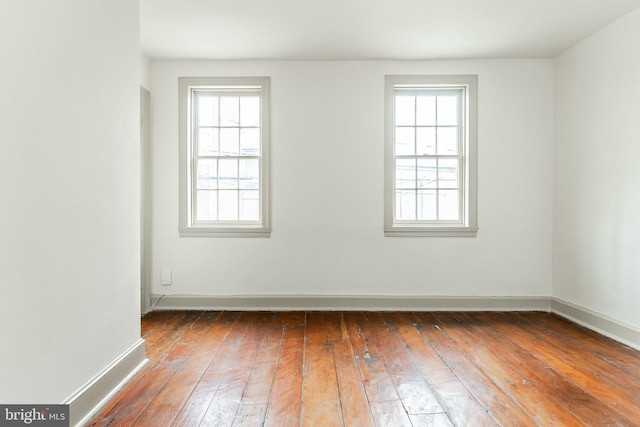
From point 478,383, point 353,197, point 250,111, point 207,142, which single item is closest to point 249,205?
point 207,142

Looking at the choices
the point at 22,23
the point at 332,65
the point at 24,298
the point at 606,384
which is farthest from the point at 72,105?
the point at 606,384

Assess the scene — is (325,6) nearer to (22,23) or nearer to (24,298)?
(22,23)

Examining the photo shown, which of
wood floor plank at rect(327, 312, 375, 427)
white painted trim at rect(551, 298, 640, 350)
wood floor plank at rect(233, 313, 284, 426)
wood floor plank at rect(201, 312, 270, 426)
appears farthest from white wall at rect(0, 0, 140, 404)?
white painted trim at rect(551, 298, 640, 350)

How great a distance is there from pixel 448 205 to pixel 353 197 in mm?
1071

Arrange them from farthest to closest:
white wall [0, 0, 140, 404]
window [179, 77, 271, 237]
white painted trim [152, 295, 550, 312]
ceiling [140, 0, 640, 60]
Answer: window [179, 77, 271, 237] < white painted trim [152, 295, 550, 312] < ceiling [140, 0, 640, 60] < white wall [0, 0, 140, 404]

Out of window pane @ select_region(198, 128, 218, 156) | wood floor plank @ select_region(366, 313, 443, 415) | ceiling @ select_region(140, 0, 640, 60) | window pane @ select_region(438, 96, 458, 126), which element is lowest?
wood floor plank @ select_region(366, 313, 443, 415)

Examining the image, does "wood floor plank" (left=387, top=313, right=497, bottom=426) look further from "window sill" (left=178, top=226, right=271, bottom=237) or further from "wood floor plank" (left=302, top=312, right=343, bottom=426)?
"window sill" (left=178, top=226, right=271, bottom=237)

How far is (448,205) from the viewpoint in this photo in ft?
14.2

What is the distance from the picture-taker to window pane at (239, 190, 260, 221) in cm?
430

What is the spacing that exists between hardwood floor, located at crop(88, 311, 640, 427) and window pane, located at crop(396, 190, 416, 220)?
1.13 metres

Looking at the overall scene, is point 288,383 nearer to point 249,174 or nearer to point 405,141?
point 249,174

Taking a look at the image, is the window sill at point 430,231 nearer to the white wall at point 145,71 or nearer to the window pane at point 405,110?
the window pane at point 405,110

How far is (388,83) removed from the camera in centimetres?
419

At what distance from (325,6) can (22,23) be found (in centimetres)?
213
